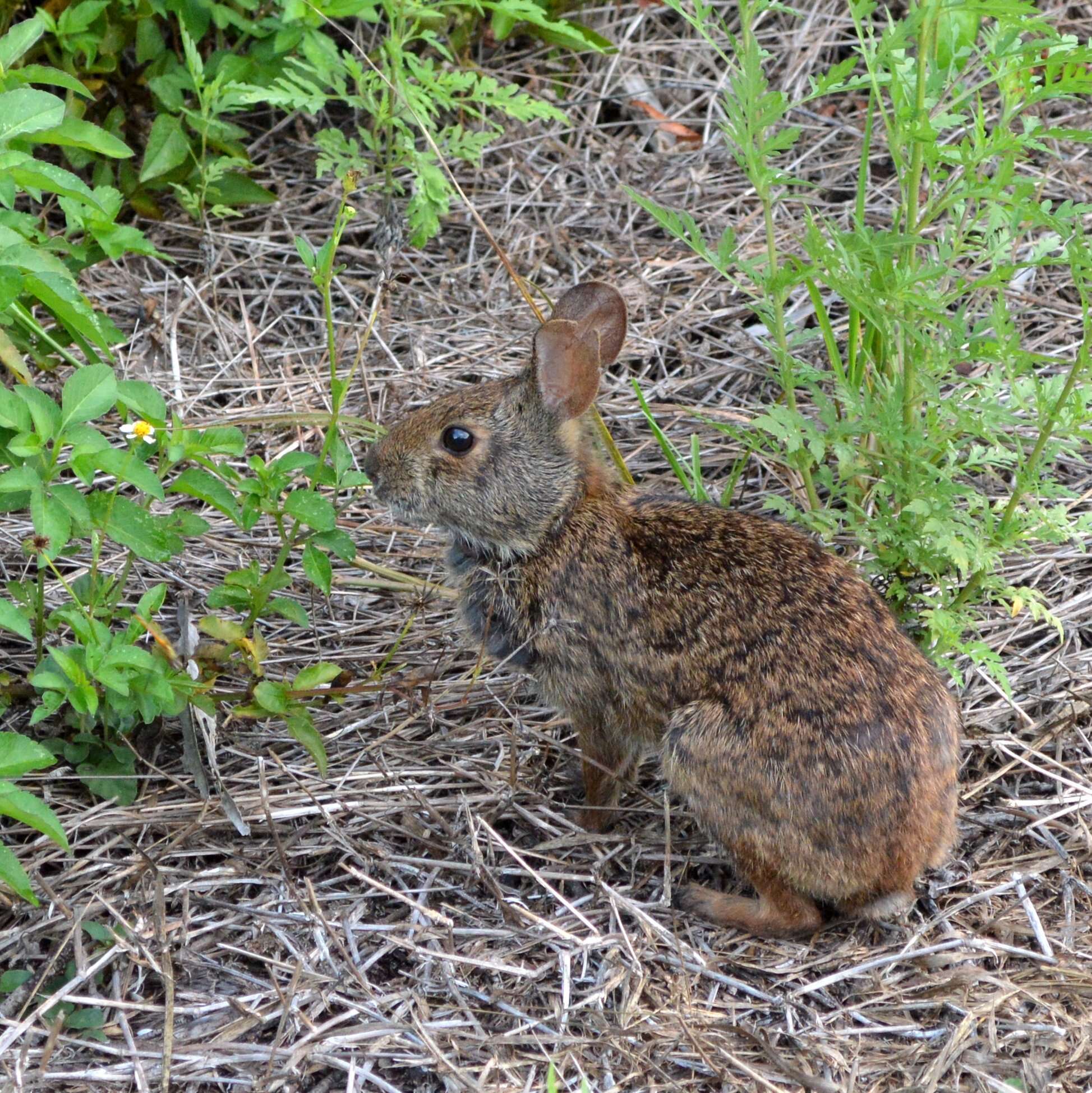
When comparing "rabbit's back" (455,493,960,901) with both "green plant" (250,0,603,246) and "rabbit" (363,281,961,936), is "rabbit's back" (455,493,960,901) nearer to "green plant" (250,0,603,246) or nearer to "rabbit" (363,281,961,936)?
"rabbit" (363,281,961,936)

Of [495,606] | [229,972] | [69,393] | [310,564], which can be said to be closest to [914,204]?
[495,606]

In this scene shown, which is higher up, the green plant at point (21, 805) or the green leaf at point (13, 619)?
the green leaf at point (13, 619)

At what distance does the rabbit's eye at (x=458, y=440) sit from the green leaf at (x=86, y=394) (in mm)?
1223

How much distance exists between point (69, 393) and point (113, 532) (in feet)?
1.37

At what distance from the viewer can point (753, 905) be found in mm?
4301

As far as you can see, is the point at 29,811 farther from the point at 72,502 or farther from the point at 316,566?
the point at 316,566

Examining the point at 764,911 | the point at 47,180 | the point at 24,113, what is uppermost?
the point at 24,113

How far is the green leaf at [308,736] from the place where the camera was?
14.1ft

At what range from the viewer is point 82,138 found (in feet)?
14.3

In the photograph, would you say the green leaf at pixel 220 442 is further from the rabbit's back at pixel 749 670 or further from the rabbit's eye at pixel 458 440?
the rabbit's back at pixel 749 670

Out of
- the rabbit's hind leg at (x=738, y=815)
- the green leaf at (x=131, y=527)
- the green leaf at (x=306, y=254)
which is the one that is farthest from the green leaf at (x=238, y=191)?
the rabbit's hind leg at (x=738, y=815)

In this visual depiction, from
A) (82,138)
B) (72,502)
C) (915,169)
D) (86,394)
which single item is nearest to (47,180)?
(82,138)

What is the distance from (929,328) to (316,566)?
2099mm

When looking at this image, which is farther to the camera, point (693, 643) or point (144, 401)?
point (693, 643)
